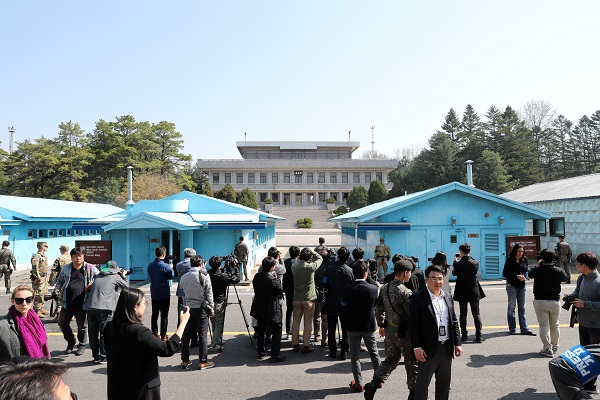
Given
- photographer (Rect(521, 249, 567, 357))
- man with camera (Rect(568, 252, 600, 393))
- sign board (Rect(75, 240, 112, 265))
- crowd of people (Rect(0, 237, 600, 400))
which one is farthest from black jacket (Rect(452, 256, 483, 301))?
sign board (Rect(75, 240, 112, 265))

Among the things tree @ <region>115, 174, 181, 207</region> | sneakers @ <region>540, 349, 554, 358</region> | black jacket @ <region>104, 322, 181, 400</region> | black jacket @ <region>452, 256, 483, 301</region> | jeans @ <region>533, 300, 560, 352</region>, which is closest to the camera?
black jacket @ <region>104, 322, 181, 400</region>

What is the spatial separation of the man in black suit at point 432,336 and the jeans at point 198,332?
3.96 meters

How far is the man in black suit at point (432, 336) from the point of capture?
15.6 feet

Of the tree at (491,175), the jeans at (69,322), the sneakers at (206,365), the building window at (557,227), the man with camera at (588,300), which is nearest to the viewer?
the man with camera at (588,300)

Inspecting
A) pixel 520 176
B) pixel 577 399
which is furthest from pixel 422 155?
pixel 577 399

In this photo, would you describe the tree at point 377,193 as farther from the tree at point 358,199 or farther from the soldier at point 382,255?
the soldier at point 382,255

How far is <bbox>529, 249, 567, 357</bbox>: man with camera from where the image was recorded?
24.2ft

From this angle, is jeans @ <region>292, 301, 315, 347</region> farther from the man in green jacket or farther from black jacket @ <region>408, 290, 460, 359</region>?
black jacket @ <region>408, 290, 460, 359</region>

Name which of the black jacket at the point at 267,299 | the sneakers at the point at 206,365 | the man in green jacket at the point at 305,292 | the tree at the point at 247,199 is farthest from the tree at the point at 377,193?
the sneakers at the point at 206,365

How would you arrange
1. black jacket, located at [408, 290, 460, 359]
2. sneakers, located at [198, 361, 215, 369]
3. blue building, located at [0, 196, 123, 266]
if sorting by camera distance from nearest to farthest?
black jacket, located at [408, 290, 460, 359] → sneakers, located at [198, 361, 215, 369] → blue building, located at [0, 196, 123, 266]

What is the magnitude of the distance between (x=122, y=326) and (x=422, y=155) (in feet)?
191

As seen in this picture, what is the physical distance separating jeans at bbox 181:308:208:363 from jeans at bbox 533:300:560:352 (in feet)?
19.5

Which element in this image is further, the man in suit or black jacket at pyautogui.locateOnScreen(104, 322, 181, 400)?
the man in suit

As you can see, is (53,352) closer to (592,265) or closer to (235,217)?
(592,265)
